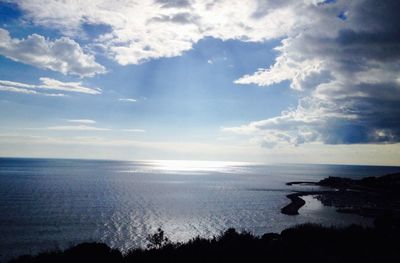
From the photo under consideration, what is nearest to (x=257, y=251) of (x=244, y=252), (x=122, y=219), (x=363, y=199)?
(x=244, y=252)

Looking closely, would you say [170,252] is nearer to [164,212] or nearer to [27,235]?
[27,235]

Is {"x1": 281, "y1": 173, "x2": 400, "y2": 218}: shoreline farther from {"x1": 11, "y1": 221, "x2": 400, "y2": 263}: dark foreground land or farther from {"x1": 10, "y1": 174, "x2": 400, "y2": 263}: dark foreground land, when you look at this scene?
{"x1": 11, "y1": 221, "x2": 400, "y2": 263}: dark foreground land

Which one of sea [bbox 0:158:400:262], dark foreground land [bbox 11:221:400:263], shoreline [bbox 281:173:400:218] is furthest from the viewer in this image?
shoreline [bbox 281:173:400:218]

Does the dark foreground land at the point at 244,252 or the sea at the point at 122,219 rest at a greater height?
the dark foreground land at the point at 244,252

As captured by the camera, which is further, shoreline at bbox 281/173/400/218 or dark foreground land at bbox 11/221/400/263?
shoreline at bbox 281/173/400/218

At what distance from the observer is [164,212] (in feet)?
234

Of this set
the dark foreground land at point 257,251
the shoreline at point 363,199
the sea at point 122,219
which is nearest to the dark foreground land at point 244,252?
the dark foreground land at point 257,251

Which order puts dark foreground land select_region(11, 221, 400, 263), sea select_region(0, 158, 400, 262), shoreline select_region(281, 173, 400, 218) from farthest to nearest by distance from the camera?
shoreline select_region(281, 173, 400, 218)
sea select_region(0, 158, 400, 262)
dark foreground land select_region(11, 221, 400, 263)

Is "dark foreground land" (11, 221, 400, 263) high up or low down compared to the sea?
up

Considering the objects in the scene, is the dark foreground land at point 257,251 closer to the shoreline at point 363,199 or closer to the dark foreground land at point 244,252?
the dark foreground land at point 244,252

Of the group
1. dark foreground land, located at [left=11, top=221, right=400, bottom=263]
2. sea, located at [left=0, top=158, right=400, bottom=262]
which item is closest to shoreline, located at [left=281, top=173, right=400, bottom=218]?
sea, located at [left=0, top=158, right=400, bottom=262]

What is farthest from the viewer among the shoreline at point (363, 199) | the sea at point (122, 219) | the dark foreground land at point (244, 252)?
the shoreline at point (363, 199)

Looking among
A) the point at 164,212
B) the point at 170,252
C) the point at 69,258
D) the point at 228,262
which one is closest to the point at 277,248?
the point at 228,262

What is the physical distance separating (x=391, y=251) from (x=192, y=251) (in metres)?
15.8
